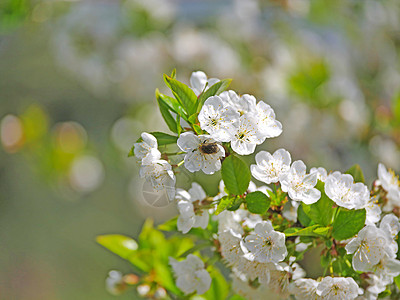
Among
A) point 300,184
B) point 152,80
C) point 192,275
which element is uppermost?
point 300,184

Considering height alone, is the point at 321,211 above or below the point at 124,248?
above

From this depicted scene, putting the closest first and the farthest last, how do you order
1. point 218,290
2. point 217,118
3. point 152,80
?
point 217,118 < point 218,290 < point 152,80

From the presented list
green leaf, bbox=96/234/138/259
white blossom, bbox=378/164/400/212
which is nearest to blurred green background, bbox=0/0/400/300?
green leaf, bbox=96/234/138/259

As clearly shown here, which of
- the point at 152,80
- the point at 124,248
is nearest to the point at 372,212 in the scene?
the point at 124,248

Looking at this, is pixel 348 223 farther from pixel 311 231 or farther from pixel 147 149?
pixel 147 149

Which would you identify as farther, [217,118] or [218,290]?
[218,290]

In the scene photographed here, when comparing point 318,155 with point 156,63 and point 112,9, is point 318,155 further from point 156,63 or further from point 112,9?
point 112,9

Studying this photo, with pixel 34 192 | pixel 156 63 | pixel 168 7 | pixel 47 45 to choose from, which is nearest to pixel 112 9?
pixel 168 7

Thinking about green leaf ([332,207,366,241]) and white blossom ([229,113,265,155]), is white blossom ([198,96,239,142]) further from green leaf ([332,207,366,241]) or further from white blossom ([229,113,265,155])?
green leaf ([332,207,366,241])
